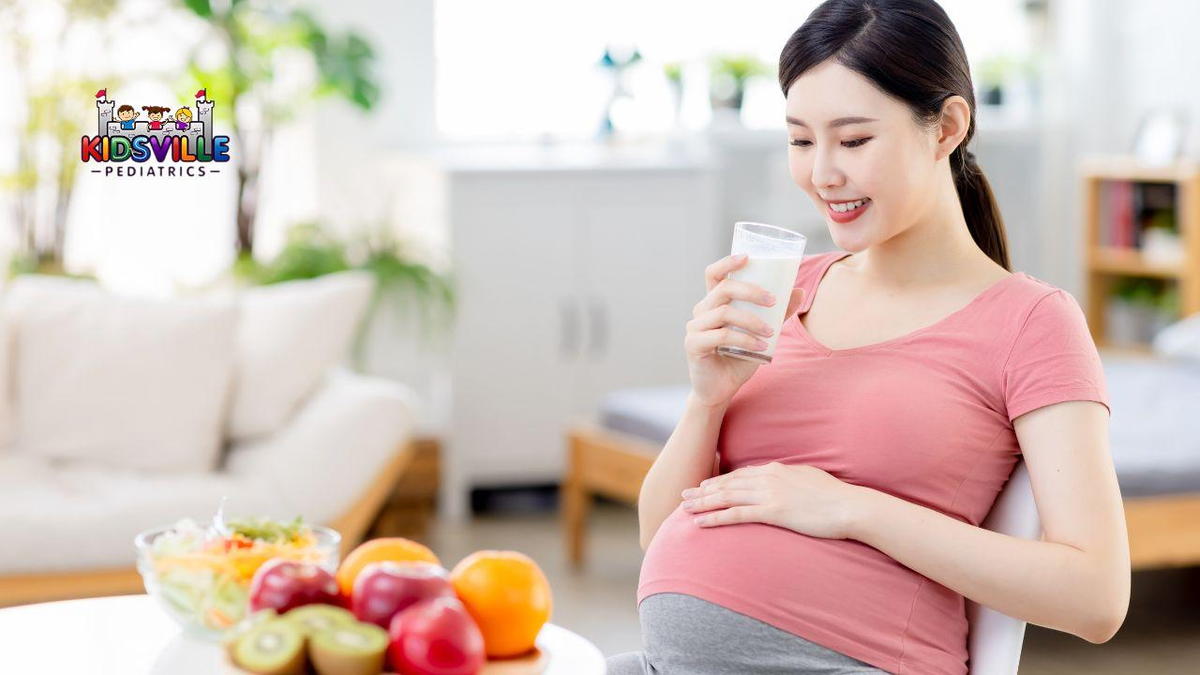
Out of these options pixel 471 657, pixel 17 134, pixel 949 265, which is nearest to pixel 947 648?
pixel 949 265

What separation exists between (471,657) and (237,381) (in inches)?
96.9

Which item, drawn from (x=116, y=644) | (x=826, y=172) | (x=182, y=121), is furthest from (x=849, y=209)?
(x=182, y=121)

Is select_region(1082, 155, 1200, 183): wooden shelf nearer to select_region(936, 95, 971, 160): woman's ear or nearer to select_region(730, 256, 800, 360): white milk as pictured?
select_region(936, 95, 971, 160): woman's ear

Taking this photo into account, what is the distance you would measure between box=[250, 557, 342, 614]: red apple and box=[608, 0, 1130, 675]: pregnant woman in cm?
40

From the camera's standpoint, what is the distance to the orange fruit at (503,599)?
138 cm

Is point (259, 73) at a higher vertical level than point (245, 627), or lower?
higher

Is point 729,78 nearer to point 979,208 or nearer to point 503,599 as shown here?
point 979,208

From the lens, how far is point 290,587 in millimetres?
1323

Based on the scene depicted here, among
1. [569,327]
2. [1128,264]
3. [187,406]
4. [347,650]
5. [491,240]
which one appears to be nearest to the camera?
[347,650]

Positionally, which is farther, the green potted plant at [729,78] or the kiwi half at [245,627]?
the green potted plant at [729,78]

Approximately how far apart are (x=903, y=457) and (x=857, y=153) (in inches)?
12.7

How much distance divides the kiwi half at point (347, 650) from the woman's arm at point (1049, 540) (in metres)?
0.52

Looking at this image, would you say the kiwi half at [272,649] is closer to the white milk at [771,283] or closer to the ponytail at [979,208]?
the white milk at [771,283]

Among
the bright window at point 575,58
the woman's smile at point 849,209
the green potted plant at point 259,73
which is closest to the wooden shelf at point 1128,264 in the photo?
the bright window at point 575,58
